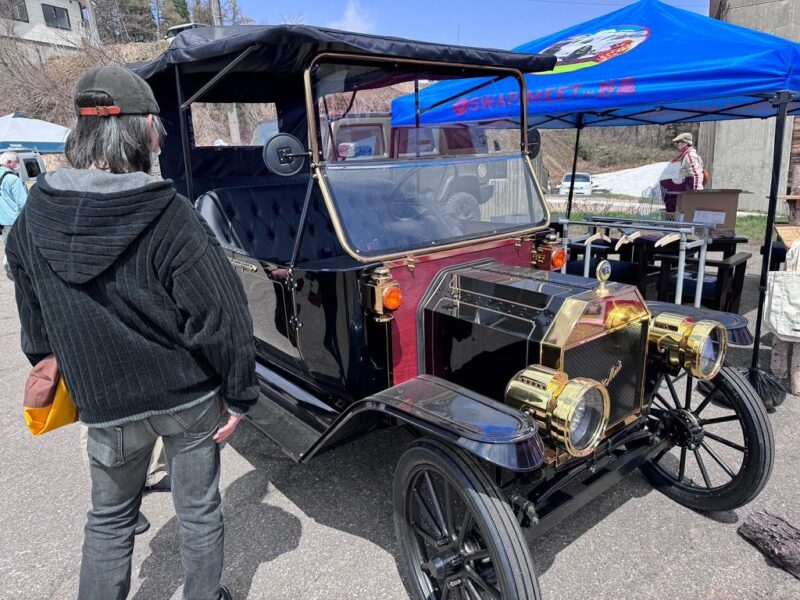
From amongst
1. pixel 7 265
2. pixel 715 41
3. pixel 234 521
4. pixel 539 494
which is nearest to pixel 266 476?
pixel 234 521

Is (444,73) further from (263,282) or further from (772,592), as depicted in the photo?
(772,592)

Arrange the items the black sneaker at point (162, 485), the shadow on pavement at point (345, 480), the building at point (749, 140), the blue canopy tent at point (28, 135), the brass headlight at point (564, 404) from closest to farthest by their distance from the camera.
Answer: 1. the brass headlight at point (564, 404)
2. the shadow on pavement at point (345, 480)
3. the black sneaker at point (162, 485)
4. the building at point (749, 140)
5. the blue canopy tent at point (28, 135)

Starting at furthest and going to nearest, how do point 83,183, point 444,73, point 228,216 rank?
point 228,216 → point 444,73 → point 83,183

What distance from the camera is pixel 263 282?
9.25 feet

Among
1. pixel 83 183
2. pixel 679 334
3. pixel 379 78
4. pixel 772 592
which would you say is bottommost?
pixel 772 592

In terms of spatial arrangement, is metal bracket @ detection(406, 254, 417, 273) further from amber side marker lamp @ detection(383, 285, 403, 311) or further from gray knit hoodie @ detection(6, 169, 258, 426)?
gray knit hoodie @ detection(6, 169, 258, 426)

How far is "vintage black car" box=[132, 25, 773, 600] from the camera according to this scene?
1773 millimetres

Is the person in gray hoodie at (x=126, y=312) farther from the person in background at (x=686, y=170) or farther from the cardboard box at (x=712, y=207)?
the person in background at (x=686, y=170)

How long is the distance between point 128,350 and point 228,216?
235cm

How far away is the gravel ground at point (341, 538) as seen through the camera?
216 centimetres

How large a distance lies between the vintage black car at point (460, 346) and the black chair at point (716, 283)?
2049 millimetres

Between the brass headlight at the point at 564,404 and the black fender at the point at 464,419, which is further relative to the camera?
the brass headlight at the point at 564,404

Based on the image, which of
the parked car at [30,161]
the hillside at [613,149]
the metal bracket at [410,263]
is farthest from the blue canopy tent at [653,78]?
the hillside at [613,149]

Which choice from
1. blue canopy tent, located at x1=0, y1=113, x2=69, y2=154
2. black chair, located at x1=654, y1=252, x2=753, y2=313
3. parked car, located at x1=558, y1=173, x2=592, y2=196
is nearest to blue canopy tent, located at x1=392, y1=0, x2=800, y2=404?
black chair, located at x1=654, y1=252, x2=753, y2=313
